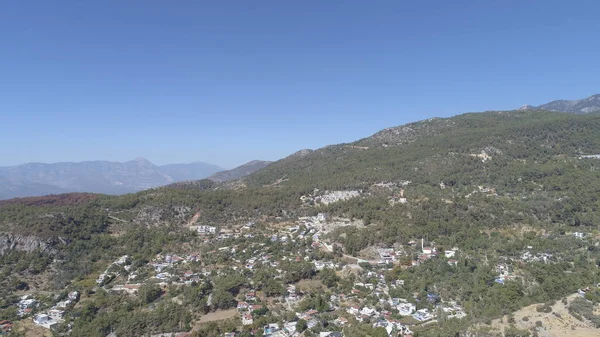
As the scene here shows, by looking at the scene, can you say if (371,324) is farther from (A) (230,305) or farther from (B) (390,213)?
(B) (390,213)

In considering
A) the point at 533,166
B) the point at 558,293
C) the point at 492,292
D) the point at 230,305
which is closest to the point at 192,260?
the point at 230,305

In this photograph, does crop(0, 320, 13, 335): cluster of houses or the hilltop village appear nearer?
the hilltop village

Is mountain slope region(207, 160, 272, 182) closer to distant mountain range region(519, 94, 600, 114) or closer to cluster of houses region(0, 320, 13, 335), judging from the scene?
distant mountain range region(519, 94, 600, 114)

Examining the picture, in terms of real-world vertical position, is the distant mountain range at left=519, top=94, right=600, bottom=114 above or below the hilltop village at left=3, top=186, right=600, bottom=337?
above

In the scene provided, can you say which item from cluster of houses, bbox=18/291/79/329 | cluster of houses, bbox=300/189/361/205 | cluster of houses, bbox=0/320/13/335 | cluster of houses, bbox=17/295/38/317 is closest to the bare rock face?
cluster of houses, bbox=17/295/38/317

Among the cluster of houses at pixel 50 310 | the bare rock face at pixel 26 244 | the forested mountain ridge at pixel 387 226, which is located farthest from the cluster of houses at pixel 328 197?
the cluster of houses at pixel 50 310
